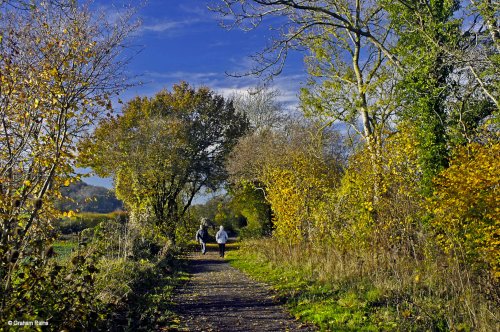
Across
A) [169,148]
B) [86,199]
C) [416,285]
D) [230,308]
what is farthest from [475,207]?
[169,148]

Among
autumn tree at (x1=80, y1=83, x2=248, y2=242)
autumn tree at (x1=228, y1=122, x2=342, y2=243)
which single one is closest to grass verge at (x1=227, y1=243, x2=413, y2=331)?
autumn tree at (x1=228, y1=122, x2=342, y2=243)

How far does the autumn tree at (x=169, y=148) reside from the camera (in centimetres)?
2375

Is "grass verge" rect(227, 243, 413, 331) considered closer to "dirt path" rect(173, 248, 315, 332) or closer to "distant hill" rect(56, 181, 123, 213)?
"dirt path" rect(173, 248, 315, 332)

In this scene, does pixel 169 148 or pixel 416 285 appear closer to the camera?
pixel 416 285

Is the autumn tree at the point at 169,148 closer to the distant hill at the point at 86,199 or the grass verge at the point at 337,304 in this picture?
the distant hill at the point at 86,199

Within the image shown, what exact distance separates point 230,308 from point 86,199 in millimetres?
3607

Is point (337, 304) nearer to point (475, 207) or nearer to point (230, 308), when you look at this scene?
point (230, 308)

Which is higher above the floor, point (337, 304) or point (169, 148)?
point (169, 148)

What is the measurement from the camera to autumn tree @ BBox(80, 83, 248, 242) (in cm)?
2375

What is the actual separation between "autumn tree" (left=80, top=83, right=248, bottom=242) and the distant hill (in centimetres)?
238

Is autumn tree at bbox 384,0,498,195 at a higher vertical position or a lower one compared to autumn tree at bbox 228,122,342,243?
higher

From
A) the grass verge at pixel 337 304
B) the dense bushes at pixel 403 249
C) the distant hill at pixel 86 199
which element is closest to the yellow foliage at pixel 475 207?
the dense bushes at pixel 403 249

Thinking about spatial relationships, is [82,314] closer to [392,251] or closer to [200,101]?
[392,251]

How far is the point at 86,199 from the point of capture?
7.39m
